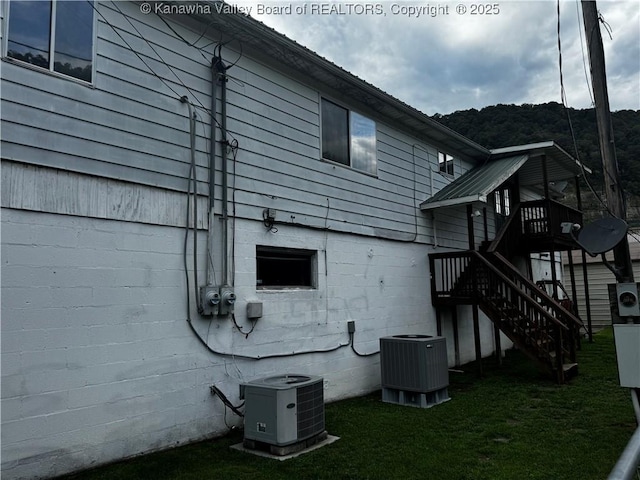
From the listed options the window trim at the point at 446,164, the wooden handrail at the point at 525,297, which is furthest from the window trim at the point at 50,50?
the window trim at the point at 446,164

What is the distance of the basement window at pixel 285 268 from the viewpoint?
6.24 meters

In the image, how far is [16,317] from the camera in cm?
384

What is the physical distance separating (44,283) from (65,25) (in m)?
2.48

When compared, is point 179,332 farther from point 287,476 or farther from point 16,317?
point 287,476

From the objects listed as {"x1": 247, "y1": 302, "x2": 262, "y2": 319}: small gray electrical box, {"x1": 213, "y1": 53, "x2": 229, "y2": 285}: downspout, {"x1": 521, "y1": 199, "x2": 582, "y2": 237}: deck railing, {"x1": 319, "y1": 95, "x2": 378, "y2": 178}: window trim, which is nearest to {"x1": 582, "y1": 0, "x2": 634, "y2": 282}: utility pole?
{"x1": 319, "y1": 95, "x2": 378, "y2": 178}: window trim

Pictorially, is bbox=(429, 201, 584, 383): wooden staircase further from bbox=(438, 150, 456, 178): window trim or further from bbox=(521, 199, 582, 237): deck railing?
bbox=(438, 150, 456, 178): window trim

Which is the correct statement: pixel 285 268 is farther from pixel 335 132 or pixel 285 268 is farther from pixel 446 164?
pixel 446 164

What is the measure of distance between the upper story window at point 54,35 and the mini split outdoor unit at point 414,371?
5227 mm

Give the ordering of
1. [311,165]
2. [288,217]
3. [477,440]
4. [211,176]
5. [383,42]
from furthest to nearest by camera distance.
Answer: [383,42] < [311,165] < [288,217] < [211,176] < [477,440]

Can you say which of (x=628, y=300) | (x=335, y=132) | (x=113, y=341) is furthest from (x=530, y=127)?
(x=113, y=341)

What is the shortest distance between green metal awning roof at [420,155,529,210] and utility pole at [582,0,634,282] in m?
3.39

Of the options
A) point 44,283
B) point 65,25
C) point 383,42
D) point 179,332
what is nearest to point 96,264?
point 44,283

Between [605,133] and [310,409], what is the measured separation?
4.69 meters

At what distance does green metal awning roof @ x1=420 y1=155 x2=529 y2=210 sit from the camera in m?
9.11
